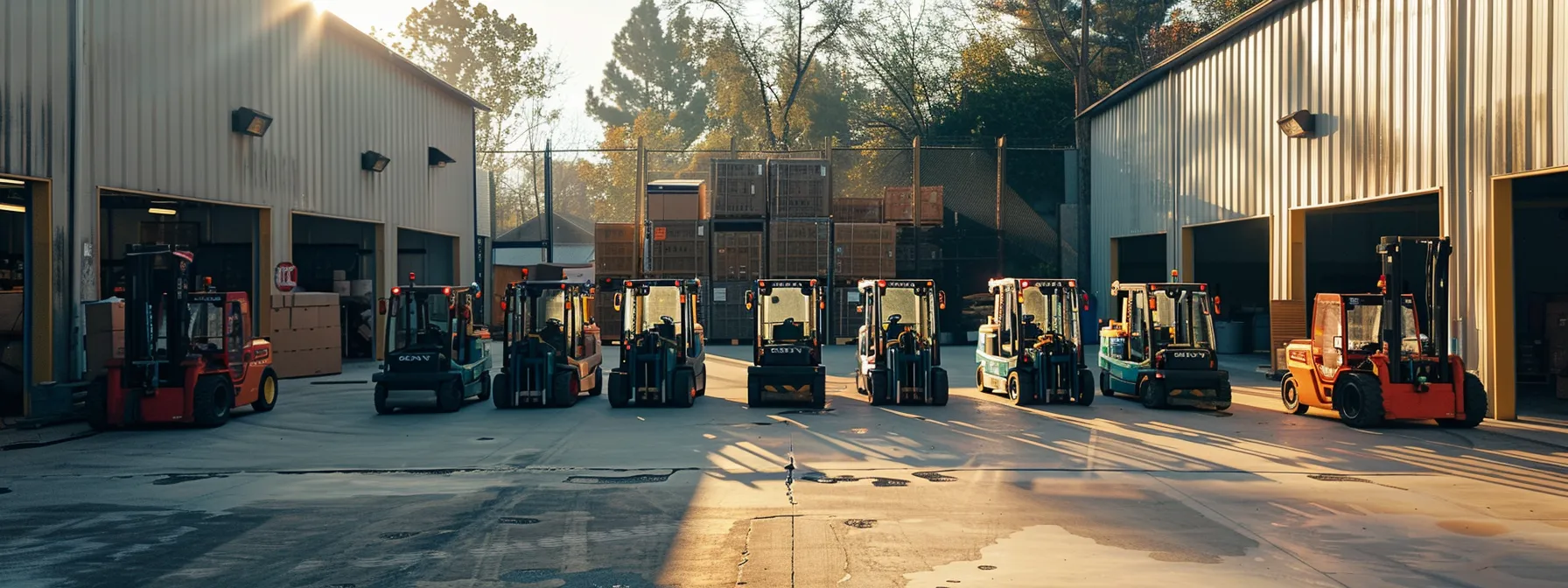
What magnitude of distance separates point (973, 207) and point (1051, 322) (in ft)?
57.4

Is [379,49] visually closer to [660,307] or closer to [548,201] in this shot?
[548,201]

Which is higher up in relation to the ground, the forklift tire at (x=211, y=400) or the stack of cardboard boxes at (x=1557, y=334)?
the stack of cardboard boxes at (x=1557, y=334)

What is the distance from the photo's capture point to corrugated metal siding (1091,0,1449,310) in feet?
60.3

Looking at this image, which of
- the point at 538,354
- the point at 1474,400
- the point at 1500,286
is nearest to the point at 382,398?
A: the point at 538,354

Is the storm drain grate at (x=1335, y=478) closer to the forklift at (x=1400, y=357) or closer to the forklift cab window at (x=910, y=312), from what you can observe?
the forklift at (x=1400, y=357)

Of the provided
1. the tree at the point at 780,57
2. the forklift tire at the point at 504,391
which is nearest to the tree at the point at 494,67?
the tree at the point at 780,57

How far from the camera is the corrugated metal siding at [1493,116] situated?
15117mm

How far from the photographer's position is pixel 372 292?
97.7 ft

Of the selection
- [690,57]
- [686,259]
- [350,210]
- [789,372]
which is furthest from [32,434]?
[690,57]

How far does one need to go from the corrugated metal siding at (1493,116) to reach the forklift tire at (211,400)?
693 inches

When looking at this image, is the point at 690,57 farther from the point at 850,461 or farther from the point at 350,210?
the point at 850,461

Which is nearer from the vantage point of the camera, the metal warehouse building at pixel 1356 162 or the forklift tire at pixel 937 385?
the metal warehouse building at pixel 1356 162

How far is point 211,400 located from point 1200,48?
2113 centimetres

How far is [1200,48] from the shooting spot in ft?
87.0
